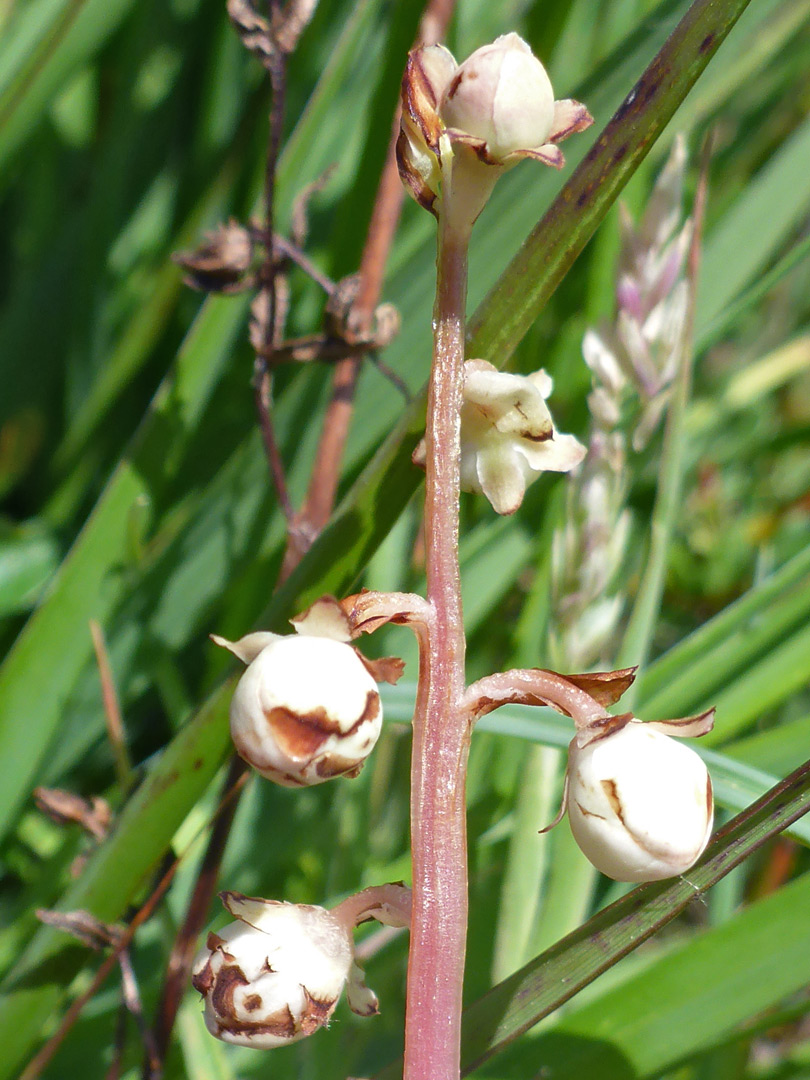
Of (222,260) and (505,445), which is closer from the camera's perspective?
(505,445)

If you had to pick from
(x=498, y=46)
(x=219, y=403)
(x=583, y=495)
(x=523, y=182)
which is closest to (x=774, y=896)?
(x=583, y=495)

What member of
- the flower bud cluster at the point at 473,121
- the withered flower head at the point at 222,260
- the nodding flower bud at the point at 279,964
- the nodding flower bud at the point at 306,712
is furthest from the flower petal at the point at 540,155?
the withered flower head at the point at 222,260

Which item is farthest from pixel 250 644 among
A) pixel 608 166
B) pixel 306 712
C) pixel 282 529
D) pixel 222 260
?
pixel 282 529

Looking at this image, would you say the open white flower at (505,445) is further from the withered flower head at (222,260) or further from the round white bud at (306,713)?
the withered flower head at (222,260)

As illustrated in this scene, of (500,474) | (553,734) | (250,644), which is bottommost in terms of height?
(553,734)

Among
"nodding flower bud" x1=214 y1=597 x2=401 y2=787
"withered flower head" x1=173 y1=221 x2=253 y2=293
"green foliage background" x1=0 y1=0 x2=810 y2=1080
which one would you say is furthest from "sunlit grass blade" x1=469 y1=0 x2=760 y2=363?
"withered flower head" x1=173 y1=221 x2=253 y2=293

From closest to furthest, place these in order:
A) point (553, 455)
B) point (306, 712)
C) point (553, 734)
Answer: point (306, 712) < point (553, 455) < point (553, 734)

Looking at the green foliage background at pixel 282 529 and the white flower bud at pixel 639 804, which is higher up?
the white flower bud at pixel 639 804

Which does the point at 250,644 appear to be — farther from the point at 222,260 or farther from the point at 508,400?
the point at 222,260
